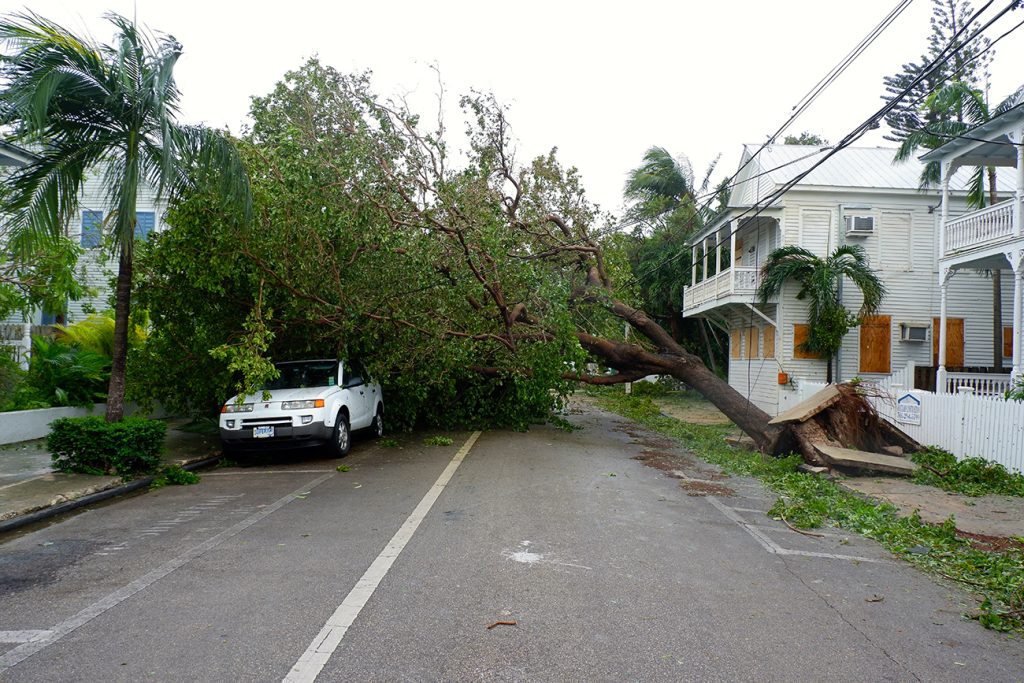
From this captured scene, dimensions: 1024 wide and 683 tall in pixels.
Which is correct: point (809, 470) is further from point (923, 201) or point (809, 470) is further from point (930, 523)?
point (923, 201)

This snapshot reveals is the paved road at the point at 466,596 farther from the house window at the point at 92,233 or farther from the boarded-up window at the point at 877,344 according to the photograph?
the boarded-up window at the point at 877,344

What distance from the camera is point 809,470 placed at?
12195mm

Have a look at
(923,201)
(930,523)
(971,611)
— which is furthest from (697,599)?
(923,201)

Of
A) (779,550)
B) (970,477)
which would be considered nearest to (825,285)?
(970,477)

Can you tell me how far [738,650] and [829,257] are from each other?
19866mm

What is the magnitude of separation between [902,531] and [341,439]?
8.30 m

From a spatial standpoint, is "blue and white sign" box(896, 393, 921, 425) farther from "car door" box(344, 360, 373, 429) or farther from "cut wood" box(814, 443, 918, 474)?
"car door" box(344, 360, 373, 429)

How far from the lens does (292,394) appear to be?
12742mm

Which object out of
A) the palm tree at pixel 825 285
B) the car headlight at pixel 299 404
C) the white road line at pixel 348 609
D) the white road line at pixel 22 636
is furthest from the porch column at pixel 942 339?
the white road line at pixel 22 636

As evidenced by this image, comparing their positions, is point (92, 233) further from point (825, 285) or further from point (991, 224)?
point (991, 224)

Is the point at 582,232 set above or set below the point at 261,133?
below

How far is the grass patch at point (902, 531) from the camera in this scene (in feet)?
18.9

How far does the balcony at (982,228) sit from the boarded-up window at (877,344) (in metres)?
5.23

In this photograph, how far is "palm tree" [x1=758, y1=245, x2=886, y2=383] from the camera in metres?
21.5
